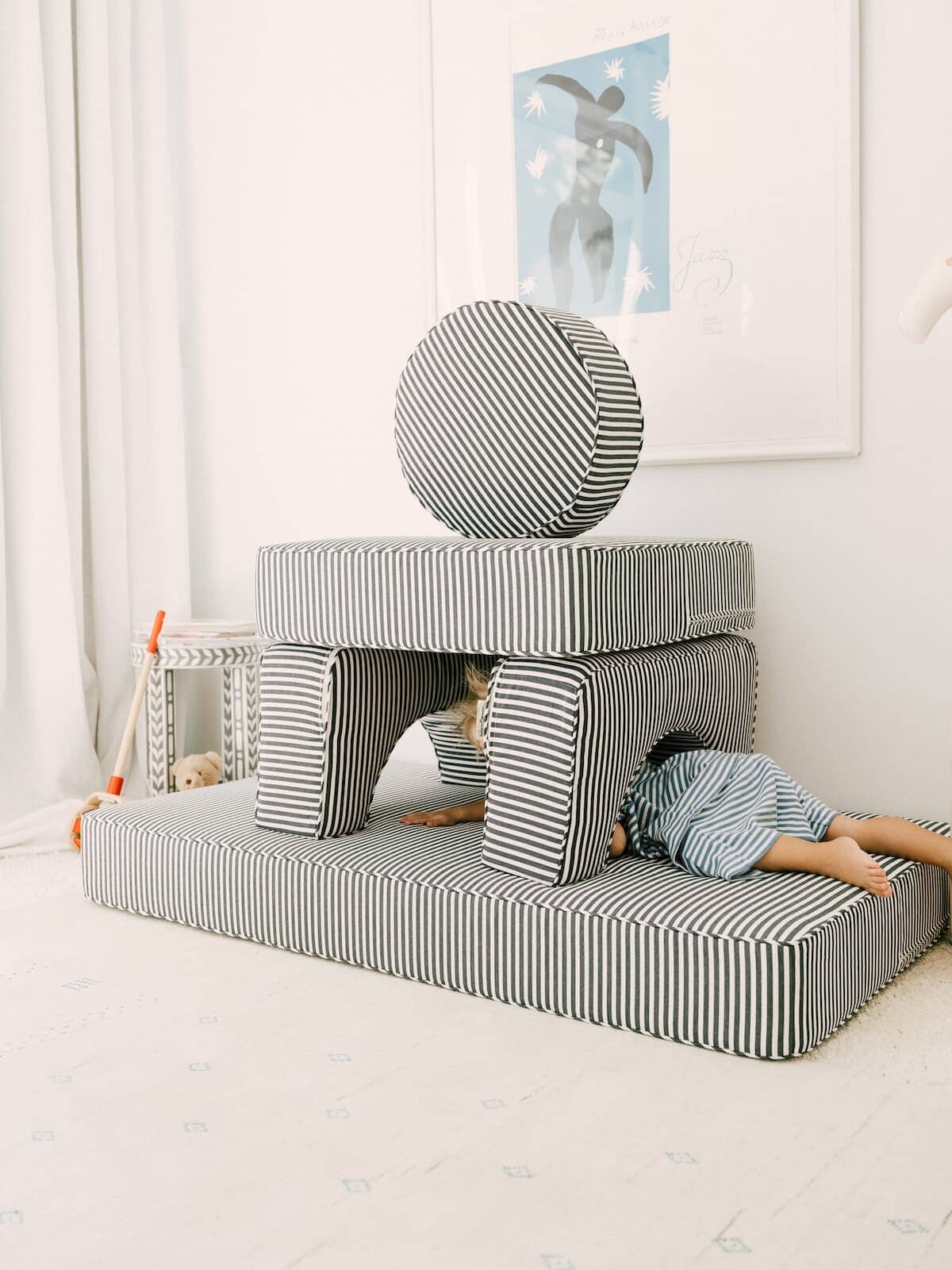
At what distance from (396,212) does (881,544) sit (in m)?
1.32

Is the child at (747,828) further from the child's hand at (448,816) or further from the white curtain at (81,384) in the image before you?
the white curtain at (81,384)

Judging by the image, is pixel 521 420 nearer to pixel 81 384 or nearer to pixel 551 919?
pixel 551 919

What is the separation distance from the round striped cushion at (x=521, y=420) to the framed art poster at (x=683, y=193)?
1.36ft

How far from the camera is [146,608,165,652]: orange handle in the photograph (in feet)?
8.90

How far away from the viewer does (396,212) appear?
2.72m

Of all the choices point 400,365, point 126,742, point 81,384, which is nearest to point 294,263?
point 400,365

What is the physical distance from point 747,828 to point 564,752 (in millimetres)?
311

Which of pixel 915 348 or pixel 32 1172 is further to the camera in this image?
pixel 915 348

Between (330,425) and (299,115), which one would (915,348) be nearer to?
(330,425)

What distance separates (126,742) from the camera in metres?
2.67

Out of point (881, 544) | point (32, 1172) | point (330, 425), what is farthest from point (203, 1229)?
point (330, 425)

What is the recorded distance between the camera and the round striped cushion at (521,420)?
74.5 inches
